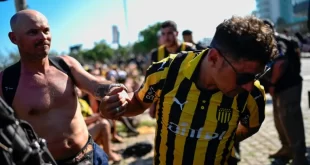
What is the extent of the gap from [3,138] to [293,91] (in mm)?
4227

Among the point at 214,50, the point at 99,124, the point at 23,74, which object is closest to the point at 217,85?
the point at 214,50

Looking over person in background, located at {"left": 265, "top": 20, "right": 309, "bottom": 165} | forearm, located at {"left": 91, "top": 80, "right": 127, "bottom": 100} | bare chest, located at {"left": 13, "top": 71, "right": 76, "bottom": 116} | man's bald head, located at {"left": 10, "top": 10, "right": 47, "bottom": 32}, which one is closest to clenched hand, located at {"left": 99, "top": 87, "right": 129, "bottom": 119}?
forearm, located at {"left": 91, "top": 80, "right": 127, "bottom": 100}

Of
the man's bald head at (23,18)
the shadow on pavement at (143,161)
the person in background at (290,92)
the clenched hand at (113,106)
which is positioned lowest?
the shadow on pavement at (143,161)

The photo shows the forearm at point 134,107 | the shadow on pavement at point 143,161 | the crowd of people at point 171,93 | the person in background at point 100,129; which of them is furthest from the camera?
the person in background at point 100,129

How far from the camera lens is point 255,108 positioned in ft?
8.12

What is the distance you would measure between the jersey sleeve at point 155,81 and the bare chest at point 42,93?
841 mm

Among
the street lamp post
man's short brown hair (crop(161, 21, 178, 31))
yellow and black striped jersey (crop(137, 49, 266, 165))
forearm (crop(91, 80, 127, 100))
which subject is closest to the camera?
yellow and black striped jersey (crop(137, 49, 266, 165))

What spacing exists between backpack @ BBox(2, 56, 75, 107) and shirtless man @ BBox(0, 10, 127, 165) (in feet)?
0.08

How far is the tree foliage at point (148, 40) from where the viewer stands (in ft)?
320

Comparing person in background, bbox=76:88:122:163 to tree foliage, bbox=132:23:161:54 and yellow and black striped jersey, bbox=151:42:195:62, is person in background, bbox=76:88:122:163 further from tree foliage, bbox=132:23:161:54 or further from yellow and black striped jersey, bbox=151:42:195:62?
tree foliage, bbox=132:23:161:54

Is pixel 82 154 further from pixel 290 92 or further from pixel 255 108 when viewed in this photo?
pixel 290 92

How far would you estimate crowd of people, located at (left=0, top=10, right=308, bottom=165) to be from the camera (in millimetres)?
2117

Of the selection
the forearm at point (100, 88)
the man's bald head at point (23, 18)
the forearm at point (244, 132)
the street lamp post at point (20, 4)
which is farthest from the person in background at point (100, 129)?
the forearm at point (244, 132)

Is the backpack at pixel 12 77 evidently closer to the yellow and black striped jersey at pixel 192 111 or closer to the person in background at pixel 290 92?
the yellow and black striped jersey at pixel 192 111
